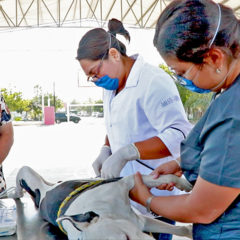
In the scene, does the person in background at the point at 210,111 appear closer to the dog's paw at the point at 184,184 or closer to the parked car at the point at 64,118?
the dog's paw at the point at 184,184

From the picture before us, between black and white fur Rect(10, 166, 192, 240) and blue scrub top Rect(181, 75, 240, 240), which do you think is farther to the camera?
black and white fur Rect(10, 166, 192, 240)

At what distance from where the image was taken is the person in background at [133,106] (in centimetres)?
148

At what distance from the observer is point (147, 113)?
158 cm

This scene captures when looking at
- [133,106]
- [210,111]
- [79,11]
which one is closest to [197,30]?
[210,111]

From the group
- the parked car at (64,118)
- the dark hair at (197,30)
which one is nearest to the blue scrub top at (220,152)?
the dark hair at (197,30)

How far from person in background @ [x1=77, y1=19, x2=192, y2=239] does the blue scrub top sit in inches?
20.5

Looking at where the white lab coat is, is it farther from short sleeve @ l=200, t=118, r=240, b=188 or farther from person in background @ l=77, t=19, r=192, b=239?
short sleeve @ l=200, t=118, r=240, b=188

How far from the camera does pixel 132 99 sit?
162cm

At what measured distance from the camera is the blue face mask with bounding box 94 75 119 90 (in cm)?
169

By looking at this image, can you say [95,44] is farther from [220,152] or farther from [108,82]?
[220,152]

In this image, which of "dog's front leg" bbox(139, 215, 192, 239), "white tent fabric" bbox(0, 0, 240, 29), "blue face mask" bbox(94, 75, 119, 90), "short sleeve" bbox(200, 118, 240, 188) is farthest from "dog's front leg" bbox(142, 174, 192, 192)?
"white tent fabric" bbox(0, 0, 240, 29)

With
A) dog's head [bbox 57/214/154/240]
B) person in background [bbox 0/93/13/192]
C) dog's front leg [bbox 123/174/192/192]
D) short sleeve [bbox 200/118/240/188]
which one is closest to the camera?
short sleeve [bbox 200/118/240/188]

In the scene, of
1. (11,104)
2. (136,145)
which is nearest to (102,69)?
(136,145)

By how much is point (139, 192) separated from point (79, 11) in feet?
30.3
